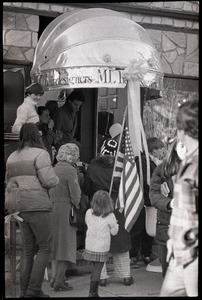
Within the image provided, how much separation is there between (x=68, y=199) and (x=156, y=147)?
838 millimetres

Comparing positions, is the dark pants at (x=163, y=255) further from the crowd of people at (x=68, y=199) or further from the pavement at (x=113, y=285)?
the pavement at (x=113, y=285)

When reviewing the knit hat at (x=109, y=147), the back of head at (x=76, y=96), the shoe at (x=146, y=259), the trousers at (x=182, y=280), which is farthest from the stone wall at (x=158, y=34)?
the trousers at (x=182, y=280)

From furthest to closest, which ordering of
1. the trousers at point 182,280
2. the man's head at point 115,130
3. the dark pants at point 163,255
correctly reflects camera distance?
the man's head at point 115,130 → the dark pants at point 163,255 → the trousers at point 182,280

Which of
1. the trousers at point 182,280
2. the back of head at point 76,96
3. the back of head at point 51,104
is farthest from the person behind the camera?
the back of head at point 76,96

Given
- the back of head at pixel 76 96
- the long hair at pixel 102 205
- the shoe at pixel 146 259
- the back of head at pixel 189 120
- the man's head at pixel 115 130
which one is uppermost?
the back of head at pixel 76 96

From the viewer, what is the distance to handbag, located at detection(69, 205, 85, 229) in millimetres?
5926

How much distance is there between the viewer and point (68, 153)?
6055 millimetres

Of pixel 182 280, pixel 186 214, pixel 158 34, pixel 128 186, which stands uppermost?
pixel 158 34

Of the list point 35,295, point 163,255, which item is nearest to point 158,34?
point 163,255

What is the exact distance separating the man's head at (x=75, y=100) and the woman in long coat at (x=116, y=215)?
57 centimetres

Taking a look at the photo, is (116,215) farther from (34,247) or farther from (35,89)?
(35,89)

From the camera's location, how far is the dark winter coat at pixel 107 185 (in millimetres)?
5898

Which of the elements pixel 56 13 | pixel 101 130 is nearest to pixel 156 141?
pixel 101 130

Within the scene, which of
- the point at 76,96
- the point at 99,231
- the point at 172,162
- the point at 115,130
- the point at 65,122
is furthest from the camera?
the point at 76,96
